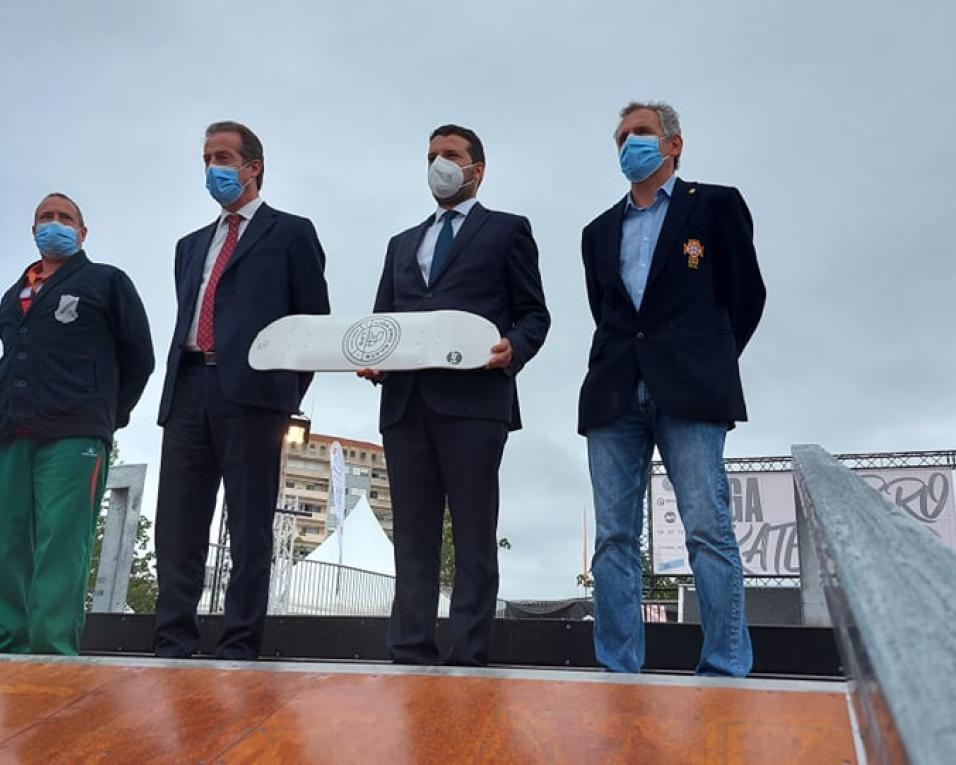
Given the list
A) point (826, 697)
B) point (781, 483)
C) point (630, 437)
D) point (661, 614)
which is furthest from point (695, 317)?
point (781, 483)

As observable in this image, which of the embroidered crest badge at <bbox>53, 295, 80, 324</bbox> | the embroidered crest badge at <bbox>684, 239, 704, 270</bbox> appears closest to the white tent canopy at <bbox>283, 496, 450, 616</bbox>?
the embroidered crest badge at <bbox>53, 295, 80, 324</bbox>

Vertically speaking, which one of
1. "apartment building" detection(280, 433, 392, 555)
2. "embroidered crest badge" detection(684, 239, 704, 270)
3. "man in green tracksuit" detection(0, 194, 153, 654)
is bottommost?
"man in green tracksuit" detection(0, 194, 153, 654)

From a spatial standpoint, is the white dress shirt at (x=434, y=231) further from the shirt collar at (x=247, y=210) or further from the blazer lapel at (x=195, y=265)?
the blazer lapel at (x=195, y=265)

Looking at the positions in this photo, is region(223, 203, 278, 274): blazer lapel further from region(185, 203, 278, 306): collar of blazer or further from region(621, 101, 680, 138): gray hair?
region(621, 101, 680, 138): gray hair

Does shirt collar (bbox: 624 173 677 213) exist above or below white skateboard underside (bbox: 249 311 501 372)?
above

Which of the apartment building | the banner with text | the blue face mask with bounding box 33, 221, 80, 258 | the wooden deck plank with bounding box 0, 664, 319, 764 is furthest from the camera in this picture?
the apartment building

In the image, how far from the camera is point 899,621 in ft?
1.93

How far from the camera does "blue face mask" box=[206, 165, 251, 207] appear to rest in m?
3.48

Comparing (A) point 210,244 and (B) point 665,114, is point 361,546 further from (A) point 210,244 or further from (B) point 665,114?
(B) point 665,114

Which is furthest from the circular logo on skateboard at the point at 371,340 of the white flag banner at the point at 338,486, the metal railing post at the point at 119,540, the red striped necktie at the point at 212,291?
the white flag banner at the point at 338,486

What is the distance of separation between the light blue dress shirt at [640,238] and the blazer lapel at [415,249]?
2.45 ft

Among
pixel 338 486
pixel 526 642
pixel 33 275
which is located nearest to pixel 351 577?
pixel 338 486

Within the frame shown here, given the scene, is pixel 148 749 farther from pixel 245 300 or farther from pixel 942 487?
pixel 942 487

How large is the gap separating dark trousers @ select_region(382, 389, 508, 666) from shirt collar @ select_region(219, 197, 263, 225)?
1.16m
